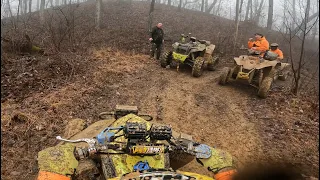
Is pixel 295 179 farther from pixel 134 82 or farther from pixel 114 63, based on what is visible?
pixel 114 63

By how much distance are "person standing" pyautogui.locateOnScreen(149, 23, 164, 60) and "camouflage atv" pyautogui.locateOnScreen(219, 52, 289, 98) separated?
3.84 meters

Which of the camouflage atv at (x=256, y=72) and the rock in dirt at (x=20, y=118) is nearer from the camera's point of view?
the rock in dirt at (x=20, y=118)

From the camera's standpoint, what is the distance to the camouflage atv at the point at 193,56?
39.8 ft

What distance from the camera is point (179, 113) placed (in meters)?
9.03

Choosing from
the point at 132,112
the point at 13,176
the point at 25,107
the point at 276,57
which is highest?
the point at 276,57

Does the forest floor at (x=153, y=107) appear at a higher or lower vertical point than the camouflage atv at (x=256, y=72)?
lower

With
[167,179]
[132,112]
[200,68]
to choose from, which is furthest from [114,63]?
[167,179]

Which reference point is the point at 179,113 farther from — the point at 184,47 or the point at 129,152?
the point at 129,152

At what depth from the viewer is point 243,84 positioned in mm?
11836

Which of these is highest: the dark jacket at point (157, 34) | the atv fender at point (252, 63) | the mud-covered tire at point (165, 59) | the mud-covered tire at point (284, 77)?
the dark jacket at point (157, 34)

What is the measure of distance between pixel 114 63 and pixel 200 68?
3.22 m

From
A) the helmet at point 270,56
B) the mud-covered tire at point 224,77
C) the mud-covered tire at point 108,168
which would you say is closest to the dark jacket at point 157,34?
the mud-covered tire at point 224,77

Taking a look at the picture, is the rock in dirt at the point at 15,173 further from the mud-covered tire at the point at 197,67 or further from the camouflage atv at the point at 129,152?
the mud-covered tire at the point at 197,67

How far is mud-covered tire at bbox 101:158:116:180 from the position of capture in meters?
4.11
